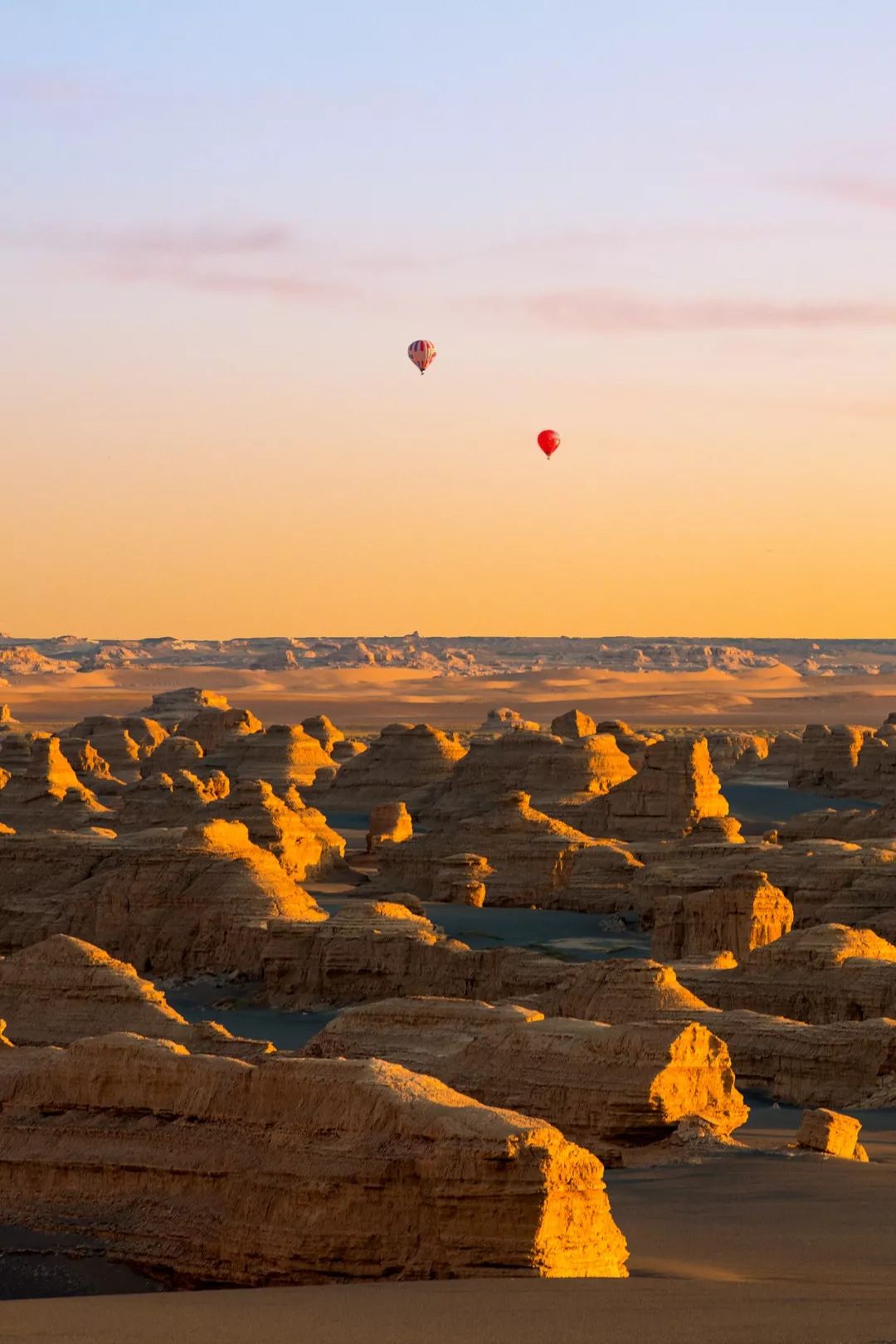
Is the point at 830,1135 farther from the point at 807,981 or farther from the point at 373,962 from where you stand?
the point at 373,962

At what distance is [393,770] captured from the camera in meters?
137

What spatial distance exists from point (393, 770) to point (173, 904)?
61628 mm

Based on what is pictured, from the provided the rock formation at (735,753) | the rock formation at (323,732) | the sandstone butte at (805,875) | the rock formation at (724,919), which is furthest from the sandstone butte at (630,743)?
the rock formation at (724,919)

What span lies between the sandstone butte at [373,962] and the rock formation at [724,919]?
6065 mm

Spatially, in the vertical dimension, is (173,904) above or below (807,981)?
below

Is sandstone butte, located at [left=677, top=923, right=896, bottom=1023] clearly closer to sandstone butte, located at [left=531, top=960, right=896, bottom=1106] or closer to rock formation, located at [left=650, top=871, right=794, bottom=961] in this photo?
A: sandstone butte, located at [left=531, top=960, right=896, bottom=1106]

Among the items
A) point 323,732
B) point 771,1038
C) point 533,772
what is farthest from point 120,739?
point 771,1038

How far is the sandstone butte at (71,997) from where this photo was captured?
5153cm

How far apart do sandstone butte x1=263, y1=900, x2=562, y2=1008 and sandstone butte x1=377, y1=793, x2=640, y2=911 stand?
2007cm

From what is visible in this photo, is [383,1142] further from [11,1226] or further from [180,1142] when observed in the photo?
[11,1226]

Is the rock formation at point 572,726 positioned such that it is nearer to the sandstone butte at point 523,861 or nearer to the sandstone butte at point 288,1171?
the sandstone butte at point 523,861

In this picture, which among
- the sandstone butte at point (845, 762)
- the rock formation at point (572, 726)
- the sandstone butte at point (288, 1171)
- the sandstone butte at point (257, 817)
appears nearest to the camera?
the sandstone butte at point (288, 1171)

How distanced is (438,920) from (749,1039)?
1341 inches

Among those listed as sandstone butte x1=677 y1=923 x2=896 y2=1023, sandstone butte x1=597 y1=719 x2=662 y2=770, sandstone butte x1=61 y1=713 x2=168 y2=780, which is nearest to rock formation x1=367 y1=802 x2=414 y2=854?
sandstone butte x1=597 y1=719 x2=662 y2=770
